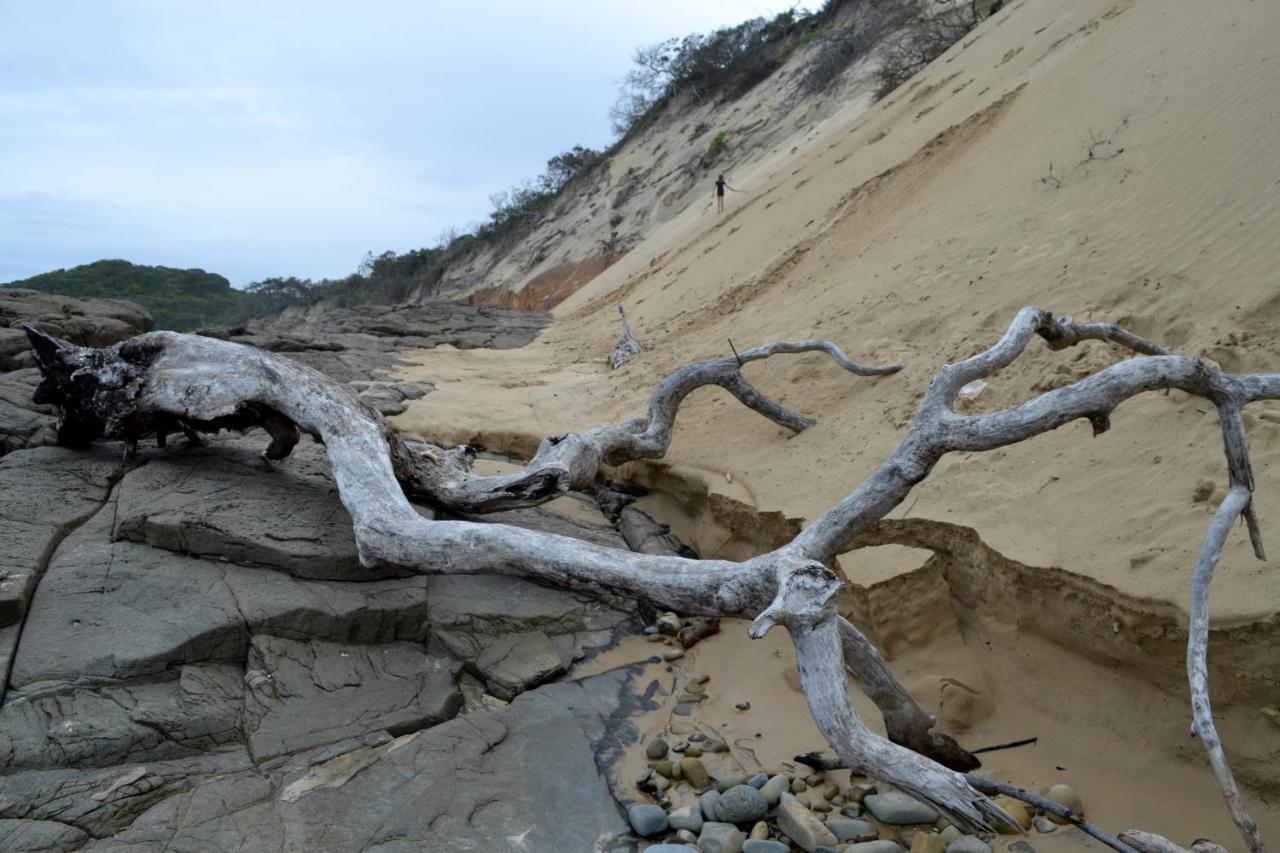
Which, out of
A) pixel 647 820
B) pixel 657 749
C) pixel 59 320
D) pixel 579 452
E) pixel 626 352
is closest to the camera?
pixel 647 820

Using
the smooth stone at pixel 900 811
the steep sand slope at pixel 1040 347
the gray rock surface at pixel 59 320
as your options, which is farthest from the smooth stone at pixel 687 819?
the gray rock surface at pixel 59 320

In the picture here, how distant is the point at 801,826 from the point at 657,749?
2.11 ft

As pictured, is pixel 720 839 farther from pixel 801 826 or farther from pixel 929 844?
pixel 929 844

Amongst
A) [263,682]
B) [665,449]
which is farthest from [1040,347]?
[263,682]

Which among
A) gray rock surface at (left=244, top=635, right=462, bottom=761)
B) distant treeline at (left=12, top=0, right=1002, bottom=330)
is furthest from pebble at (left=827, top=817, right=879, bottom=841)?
distant treeline at (left=12, top=0, right=1002, bottom=330)

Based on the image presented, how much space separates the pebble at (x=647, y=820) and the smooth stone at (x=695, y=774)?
22 cm

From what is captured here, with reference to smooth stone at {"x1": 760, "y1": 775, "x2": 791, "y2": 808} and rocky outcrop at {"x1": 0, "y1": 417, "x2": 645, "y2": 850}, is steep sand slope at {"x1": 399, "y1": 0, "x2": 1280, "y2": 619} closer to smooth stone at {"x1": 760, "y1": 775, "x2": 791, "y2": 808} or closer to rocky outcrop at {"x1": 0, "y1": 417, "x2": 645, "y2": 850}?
smooth stone at {"x1": 760, "y1": 775, "x2": 791, "y2": 808}

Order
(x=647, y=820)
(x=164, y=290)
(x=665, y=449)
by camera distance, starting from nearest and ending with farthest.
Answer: (x=647, y=820) < (x=665, y=449) < (x=164, y=290)

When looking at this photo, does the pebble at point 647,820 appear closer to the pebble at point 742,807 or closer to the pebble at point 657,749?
the pebble at point 742,807

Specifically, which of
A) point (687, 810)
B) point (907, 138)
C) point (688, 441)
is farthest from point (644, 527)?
point (907, 138)

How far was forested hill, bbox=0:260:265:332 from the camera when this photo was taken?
2178 centimetres

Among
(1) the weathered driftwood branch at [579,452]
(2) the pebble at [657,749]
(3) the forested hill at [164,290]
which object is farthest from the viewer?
(3) the forested hill at [164,290]

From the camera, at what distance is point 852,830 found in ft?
8.65

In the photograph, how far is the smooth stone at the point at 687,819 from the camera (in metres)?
2.72
